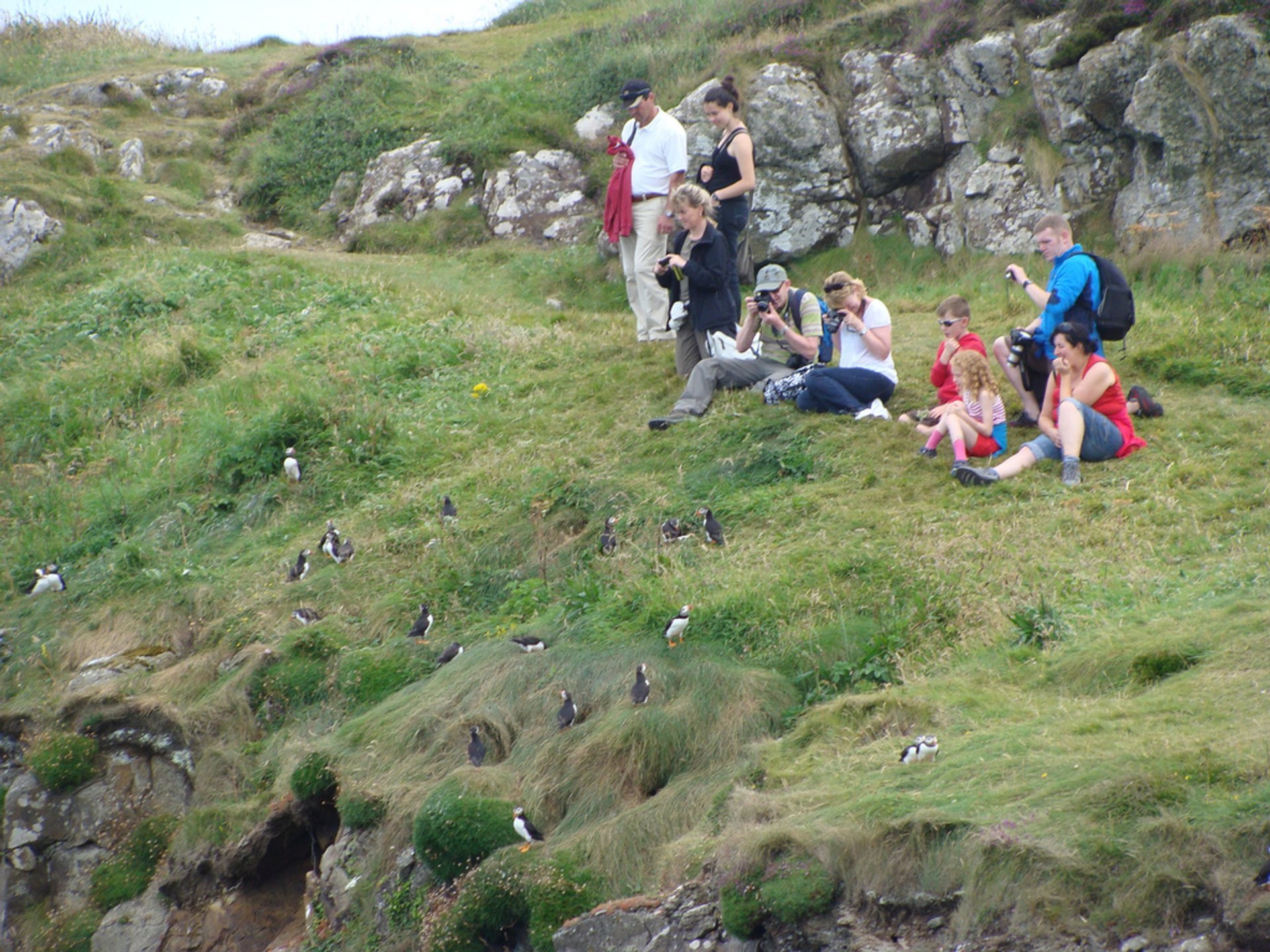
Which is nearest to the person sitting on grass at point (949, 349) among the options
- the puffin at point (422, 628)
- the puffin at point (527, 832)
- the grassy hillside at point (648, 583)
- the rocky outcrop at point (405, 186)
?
the grassy hillside at point (648, 583)

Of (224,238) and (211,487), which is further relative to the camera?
(224,238)

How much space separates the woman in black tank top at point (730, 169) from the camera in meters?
11.7

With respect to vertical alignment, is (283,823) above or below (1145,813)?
below

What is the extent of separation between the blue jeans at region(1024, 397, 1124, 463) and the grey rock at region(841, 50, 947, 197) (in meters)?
8.11

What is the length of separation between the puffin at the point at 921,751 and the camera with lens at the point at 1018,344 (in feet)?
14.4

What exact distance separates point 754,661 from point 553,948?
91.1 inches

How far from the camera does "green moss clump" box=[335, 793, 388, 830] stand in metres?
8.13

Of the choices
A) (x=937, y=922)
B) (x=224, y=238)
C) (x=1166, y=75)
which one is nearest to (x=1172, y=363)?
(x=1166, y=75)

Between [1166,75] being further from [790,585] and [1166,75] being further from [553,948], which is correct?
[553,948]

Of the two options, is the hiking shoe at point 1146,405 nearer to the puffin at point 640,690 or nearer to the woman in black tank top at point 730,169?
the woman in black tank top at point 730,169

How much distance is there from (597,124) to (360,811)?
15.3 m

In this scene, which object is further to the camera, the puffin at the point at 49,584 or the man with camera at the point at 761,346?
the puffin at the point at 49,584

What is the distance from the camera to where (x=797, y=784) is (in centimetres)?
661

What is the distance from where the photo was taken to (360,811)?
26.8 ft
